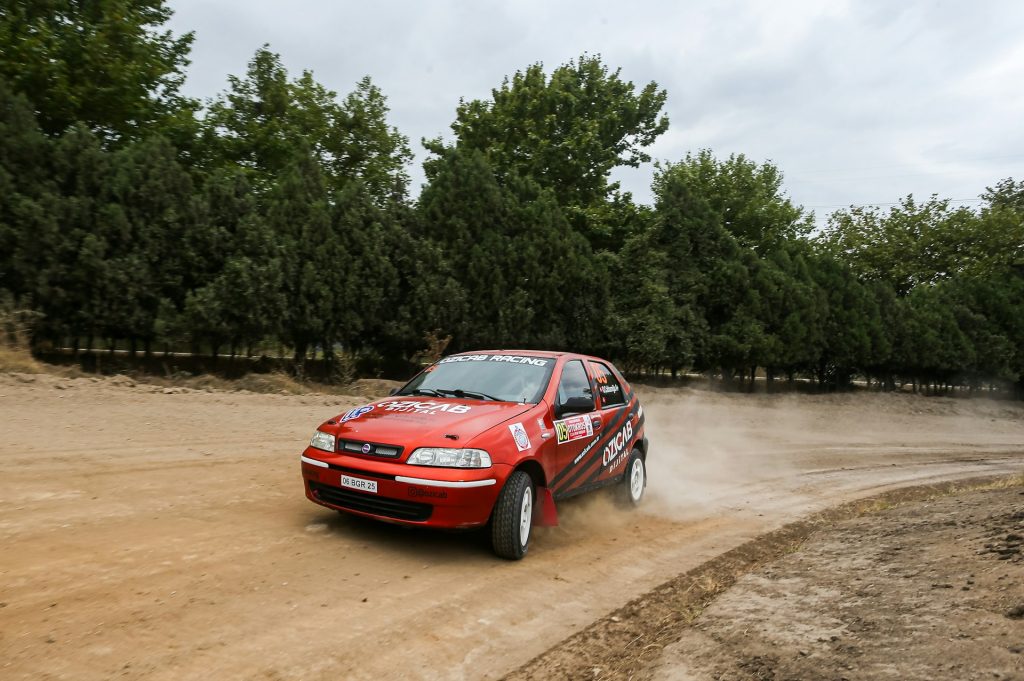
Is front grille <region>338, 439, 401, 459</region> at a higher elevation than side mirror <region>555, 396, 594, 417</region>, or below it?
below

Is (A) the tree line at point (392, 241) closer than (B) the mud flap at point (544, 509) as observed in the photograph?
No

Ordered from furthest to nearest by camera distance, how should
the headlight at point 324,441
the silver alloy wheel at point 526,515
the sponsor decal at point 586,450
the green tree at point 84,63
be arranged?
the green tree at point 84,63
the sponsor decal at point 586,450
the headlight at point 324,441
the silver alloy wheel at point 526,515

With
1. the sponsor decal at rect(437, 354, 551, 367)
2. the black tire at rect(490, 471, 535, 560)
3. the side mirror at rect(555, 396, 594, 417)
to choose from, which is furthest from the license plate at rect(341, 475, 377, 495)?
the sponsor decal at rect(437, 354, 551, 367)

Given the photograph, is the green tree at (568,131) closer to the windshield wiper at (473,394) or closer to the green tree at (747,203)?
the green tree at (747,203)

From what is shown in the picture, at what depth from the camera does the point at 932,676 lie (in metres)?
3.37

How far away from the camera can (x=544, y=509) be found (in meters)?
6.25

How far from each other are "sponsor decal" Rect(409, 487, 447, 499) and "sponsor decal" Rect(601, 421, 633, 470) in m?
2.54

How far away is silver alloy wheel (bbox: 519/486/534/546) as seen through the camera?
5.88 m

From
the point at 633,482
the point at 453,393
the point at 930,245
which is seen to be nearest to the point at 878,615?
the point at 453,393

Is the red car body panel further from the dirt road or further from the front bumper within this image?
the dirt road

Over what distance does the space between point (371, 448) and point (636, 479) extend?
385 centimetres

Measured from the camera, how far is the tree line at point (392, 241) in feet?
45.7

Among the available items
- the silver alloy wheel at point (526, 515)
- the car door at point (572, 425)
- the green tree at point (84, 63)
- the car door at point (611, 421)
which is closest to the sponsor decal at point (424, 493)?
the silver alloy wheel at point (526, 515)

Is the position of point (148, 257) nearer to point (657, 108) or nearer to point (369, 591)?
point (369, 591)
